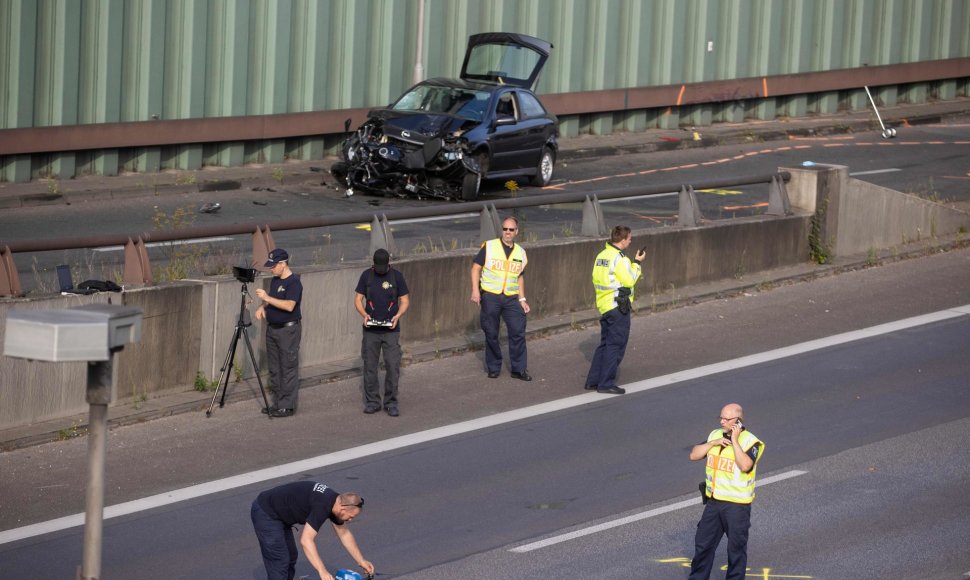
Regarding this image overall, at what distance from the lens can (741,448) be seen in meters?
9.50

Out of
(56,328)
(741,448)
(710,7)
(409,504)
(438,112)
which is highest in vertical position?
(710,7)

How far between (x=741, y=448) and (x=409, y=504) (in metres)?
3.18

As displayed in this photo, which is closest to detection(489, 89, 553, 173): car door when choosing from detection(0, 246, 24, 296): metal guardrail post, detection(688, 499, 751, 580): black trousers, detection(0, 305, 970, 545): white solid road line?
detection(0, 305, 970, 545): white solid road line

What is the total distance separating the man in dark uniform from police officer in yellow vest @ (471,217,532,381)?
5997 millimetres

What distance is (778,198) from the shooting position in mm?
20844

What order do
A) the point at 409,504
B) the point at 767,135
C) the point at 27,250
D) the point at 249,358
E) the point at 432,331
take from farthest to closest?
the point at 767,135
the point at 432,331
the point at 249,358
the point at 27,250
the point at 409,504

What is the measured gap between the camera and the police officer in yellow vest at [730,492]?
9461mm

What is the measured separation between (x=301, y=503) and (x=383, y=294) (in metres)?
4.93

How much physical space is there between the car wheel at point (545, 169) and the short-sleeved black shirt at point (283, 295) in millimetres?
12125

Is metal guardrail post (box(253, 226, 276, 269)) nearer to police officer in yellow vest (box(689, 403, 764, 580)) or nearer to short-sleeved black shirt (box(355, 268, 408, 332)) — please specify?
short-sleeved black shirt (box(355, 268, 408, 332))

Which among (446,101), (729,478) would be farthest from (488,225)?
(729,478)

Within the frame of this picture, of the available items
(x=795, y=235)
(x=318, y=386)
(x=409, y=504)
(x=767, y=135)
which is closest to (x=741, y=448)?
(x=409, y=504)

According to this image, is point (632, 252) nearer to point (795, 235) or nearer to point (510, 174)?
point (795, 235)

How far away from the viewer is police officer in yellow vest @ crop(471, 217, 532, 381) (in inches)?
592
